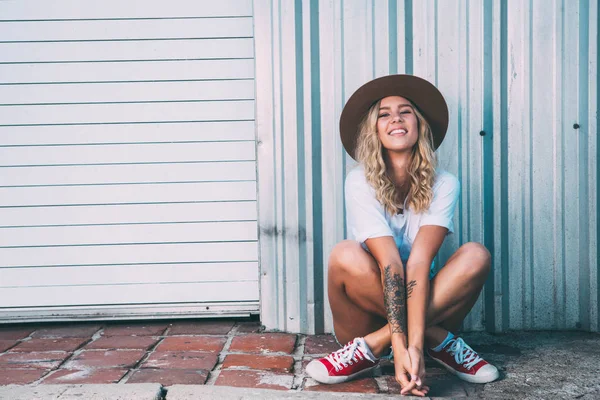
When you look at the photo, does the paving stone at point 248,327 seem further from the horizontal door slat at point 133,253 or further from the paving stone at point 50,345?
the paving stone at point 50,345

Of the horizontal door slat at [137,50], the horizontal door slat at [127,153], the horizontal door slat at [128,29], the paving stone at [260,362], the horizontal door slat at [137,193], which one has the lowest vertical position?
the paving stone at [260,362]

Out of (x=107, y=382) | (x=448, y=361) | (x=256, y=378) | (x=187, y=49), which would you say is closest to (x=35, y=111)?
(x=187, y=49)

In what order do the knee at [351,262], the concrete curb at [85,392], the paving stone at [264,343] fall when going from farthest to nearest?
the paving stone at [264,343]
the knee at [351,262]
the concrete curb at [85,392]

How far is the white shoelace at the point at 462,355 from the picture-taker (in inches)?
108

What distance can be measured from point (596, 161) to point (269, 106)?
2.00 metres

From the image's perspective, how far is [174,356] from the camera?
123 inches

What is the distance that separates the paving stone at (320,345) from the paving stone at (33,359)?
4.31ft

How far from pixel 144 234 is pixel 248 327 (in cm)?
90

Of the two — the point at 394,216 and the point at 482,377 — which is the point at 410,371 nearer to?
the point at 482,377

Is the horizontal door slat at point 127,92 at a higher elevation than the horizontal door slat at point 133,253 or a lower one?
higher

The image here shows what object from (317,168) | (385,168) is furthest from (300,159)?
(385,168)

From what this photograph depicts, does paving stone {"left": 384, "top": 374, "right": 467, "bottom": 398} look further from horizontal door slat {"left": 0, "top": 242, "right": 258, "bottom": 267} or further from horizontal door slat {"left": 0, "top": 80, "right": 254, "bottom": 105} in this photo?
horizontal door slat {"left": 0, "top": 80, "right": 254, "bottom": 105}

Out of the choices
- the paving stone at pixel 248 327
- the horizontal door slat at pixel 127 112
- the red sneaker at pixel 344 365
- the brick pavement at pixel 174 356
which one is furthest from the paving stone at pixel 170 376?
the horizontal door slat at pixel 127 112

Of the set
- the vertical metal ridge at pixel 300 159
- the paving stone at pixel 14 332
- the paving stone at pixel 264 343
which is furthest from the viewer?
the paving stone at pixel 14 332
